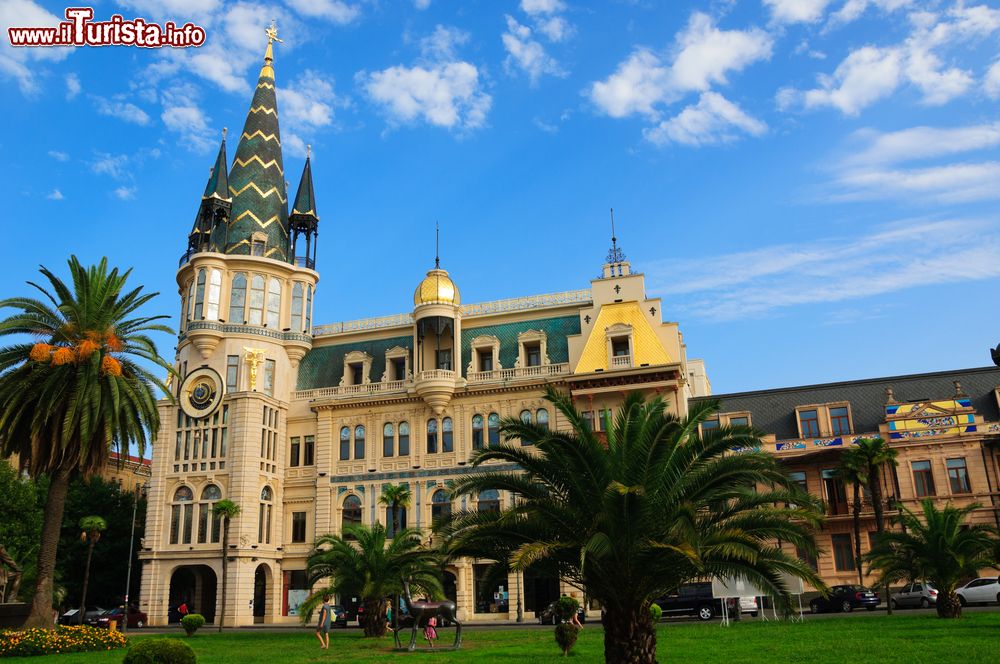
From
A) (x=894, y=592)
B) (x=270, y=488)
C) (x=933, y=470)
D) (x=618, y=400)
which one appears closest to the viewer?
(x=894, y=592)

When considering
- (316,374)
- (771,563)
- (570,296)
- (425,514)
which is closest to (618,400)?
(570,296)

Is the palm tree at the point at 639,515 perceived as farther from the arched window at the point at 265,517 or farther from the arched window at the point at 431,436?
the arched window at the point at 265,517

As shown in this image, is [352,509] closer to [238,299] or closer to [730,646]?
[238,299]

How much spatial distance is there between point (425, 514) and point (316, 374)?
1301 centimetres

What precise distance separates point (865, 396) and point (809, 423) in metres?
3.58

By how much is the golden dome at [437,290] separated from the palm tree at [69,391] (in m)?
22.6

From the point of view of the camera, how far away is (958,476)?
4538cm

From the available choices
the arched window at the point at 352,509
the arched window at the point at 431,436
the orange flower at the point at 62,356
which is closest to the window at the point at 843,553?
the arched window at the point at 431,436

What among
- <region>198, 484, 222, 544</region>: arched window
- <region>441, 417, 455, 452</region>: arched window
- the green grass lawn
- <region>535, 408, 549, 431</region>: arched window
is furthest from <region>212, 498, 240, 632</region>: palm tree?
<region>535, 408, 549, 431</region>: arched window

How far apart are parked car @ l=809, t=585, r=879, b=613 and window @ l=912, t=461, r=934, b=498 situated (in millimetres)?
8376

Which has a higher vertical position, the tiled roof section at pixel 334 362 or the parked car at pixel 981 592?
the tiled roof section at pixel 334 362

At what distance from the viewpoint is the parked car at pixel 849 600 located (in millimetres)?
39594

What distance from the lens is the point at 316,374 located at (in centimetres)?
5688

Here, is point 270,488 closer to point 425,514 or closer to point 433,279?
point 425,514
